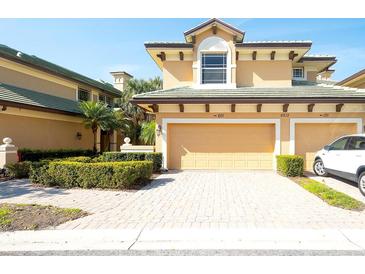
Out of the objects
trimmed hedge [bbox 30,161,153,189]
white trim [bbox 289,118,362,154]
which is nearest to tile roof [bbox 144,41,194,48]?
white trim [bbox 289,118,362,154]

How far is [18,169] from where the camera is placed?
10.0 meters

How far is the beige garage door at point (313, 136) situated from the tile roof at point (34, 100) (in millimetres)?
13570

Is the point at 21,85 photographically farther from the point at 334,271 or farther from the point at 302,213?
the point at 334,271

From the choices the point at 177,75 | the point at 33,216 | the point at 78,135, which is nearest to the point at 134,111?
the point at 78,135

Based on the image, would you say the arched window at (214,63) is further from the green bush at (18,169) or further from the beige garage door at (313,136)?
the green bush at (18,169)

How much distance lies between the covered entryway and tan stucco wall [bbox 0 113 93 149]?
551 inches

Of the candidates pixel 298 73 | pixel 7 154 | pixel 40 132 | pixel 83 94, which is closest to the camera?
pixel 7 154

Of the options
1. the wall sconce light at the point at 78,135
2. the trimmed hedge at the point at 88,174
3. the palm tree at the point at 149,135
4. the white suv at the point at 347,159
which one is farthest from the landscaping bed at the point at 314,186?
the wall sconce light at the point at 78,135

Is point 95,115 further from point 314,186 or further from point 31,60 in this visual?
point 314,186

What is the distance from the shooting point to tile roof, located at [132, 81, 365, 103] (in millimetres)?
11508

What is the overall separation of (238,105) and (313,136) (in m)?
3.98

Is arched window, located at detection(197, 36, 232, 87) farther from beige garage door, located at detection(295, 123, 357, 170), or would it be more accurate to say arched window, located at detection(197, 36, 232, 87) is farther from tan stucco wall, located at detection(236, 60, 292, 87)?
beige garage door, located at detection(295, 123, 357, 170)

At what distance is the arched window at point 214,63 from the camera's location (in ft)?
44.3

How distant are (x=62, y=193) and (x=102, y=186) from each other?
119 centimetres
